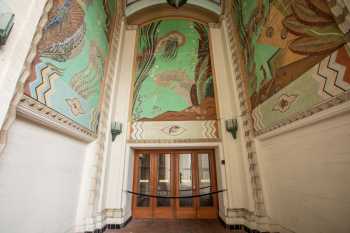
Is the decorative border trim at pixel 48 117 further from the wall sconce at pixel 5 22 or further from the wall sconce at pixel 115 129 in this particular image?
the wall sconce at pixel 115 129

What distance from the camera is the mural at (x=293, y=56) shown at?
165cm

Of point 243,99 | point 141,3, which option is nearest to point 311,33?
point 243,99

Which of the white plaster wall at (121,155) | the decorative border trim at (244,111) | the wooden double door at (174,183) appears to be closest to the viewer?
the decorative border trim at (244,111)

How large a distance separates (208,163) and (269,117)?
1.97 meters

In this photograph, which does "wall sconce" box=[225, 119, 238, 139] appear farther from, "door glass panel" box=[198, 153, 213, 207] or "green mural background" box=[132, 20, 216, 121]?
"door glass panel" box=[198, 153, 213, 207]

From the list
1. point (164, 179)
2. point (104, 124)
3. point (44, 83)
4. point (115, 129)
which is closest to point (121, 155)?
A: point (115, 129)

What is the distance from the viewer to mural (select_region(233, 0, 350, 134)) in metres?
1.65

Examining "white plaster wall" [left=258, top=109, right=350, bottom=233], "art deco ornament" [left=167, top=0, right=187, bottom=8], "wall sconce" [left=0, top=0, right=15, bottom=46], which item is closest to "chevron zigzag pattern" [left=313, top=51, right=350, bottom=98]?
"white plaster wall" [left=258, top=109, right=350, bottom=233]

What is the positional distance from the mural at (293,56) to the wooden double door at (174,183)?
183 cm

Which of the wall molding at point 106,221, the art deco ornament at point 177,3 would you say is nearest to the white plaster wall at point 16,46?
the wall molding at point 106,221

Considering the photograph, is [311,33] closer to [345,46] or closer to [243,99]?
[345,46]

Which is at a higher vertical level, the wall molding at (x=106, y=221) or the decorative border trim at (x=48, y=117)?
the decorative border trim at (x=48, y=117)

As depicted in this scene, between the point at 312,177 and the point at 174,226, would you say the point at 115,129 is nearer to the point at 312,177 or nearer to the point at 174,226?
the point at 174,226

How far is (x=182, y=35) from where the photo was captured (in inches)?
184
